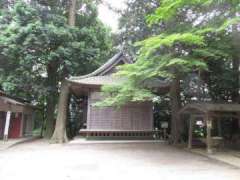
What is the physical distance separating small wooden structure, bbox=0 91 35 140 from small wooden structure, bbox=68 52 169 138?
164 inches

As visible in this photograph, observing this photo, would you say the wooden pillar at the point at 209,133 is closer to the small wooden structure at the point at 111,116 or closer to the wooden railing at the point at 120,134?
the small wooden structure at the point at 111,116

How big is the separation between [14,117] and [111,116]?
7.51 metres

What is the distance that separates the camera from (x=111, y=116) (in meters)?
16.3

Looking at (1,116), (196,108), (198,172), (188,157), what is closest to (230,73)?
(196,108)

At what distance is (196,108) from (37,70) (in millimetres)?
11627

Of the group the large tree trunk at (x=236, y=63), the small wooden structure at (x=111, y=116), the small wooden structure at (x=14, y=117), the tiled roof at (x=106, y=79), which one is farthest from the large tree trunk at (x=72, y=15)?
the large tree trunk at (x=236, y=63)

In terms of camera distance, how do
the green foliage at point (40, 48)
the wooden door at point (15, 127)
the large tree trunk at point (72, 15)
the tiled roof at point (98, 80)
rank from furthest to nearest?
the wooden door at point (15, 127), the large tree trunk at point (72, 15), the green foliage at point (40, 48), the tiled roof at point (98, 80)

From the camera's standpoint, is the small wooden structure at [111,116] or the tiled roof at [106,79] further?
the small wooden structure at [111,116]

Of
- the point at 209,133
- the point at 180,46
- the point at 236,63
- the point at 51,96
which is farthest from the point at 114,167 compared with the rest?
the point at 51,96

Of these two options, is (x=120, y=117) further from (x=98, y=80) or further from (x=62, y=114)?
(x=62, y=114)

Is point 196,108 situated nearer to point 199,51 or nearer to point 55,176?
point 199,51

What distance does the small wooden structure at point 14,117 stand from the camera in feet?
53.2

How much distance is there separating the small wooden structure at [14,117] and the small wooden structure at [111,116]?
13.7 feet

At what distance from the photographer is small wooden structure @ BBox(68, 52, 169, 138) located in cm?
1596
